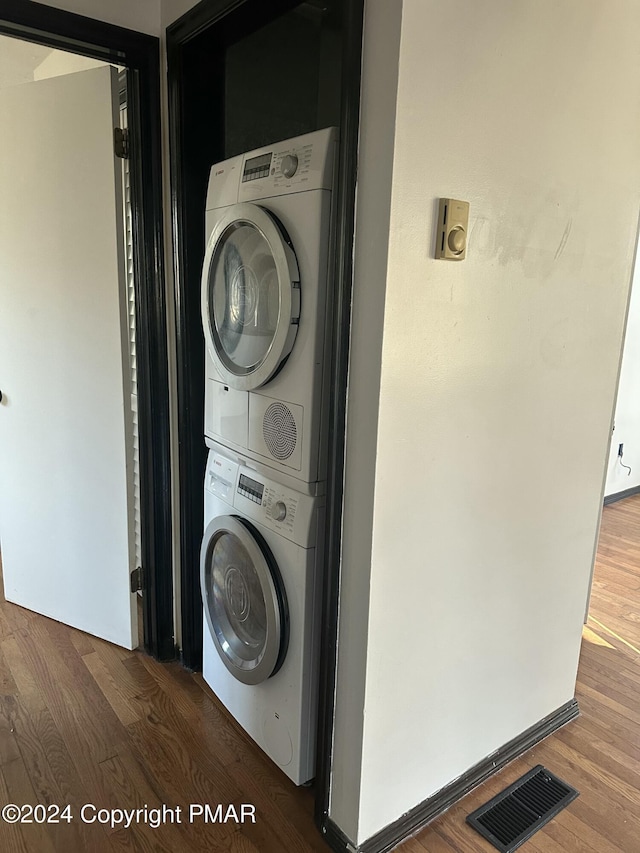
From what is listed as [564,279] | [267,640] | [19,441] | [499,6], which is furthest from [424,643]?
[19,441]

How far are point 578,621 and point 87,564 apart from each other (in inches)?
68.9

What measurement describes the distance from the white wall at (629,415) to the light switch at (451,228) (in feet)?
9.98

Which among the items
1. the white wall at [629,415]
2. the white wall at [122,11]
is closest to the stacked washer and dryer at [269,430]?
the white wall at [122,11]

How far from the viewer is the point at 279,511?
5.28ft

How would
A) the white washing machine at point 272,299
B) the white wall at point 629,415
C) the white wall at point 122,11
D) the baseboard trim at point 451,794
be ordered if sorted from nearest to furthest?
the white washing machine at point 272,299 → the baseboard trim at point 451,794 → the white wall at point 122,11 → the white wall at point 629,415

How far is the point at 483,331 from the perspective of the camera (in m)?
1.44

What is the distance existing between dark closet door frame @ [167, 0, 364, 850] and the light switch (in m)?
0.18

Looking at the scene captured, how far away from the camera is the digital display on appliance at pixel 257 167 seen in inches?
60.1

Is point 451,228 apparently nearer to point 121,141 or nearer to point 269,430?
point 269,430

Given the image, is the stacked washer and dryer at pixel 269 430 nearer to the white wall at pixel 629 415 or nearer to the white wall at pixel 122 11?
the white wall at pixel 122 11

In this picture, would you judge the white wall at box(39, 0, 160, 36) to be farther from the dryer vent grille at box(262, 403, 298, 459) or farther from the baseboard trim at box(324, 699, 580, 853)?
the baseboard trim at box(324, 699, 580, 853)

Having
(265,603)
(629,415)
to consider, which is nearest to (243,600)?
(265,603)

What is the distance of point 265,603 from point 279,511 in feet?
0.82

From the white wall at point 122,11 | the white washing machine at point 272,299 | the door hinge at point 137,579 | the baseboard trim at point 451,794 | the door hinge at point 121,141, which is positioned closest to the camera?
the white washing machine at point 272,299
